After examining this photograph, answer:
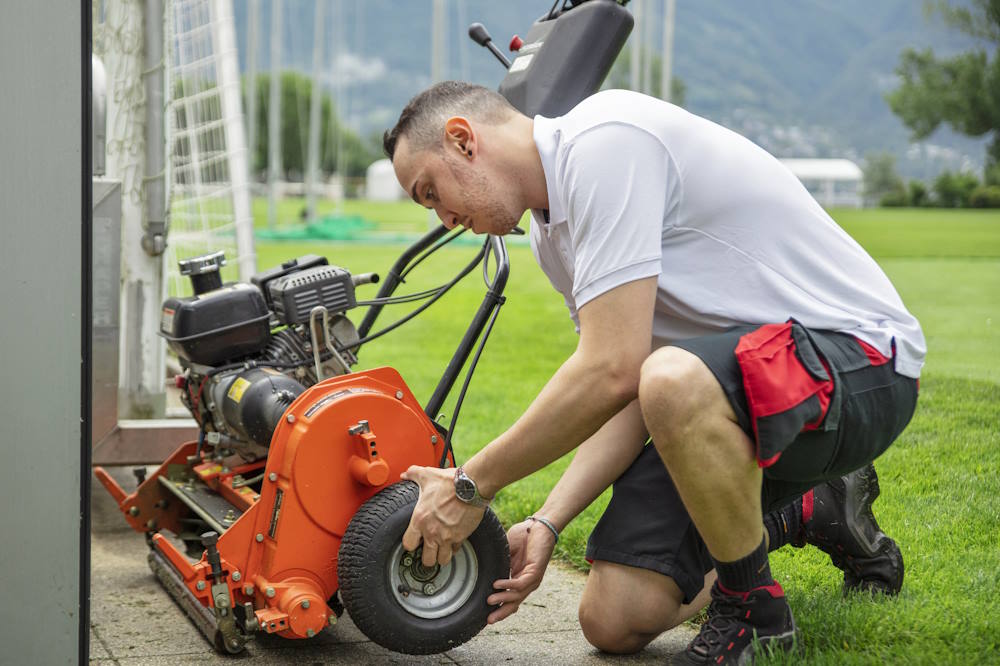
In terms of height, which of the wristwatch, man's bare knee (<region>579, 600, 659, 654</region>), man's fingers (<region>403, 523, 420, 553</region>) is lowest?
man's bare knee (<region>579, 600, 659, 654</region>)

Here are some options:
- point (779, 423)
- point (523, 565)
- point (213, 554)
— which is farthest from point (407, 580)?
point (779, 423)

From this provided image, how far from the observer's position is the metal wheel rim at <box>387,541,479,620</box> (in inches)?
91.0

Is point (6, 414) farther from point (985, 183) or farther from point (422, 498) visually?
point (985, 183)

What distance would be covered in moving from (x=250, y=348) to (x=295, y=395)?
13.2 inches

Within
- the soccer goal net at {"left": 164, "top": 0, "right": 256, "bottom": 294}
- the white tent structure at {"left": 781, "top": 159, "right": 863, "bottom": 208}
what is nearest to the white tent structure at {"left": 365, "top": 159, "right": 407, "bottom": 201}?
the white tent structure at {"left": 781, "top": 159, "right": 863, "bottom": 208}

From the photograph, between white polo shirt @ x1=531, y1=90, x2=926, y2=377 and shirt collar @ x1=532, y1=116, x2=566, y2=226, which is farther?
shirt collar @ x1=532, y1=116, x2=566, y2=226

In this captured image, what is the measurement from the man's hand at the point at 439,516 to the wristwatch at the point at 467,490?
11 mm

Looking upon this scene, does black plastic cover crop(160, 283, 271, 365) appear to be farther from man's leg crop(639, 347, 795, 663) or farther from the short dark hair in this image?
man's leg crop(639, 347, 795, 663)

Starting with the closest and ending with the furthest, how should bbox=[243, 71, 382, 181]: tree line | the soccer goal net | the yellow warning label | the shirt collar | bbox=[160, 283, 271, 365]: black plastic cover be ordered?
1. the shirt collar
2. the yellow warning label
3. bbox=[160, 283, 271, 365]: black plastic cover
4. the soccer goal net
5. bbox=[243, 71, 382, 181]: tree line

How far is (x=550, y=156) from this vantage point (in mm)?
2100

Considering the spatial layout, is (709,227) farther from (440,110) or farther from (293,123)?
(293,123)

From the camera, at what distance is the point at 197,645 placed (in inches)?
102

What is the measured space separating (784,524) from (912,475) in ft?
3.92

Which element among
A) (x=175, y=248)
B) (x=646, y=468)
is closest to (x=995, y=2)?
(x=175, y=248)
